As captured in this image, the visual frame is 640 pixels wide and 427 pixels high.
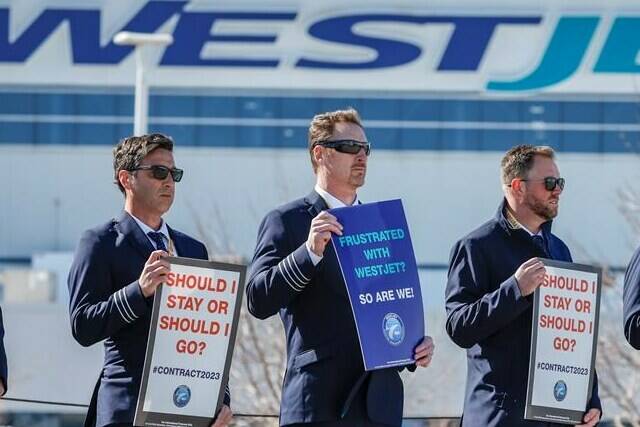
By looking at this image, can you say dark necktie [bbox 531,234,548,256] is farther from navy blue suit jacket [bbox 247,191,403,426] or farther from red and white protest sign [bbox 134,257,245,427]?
red and white protest sign [bbox 134,257,245,427]

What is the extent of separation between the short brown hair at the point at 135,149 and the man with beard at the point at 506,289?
1297 mm

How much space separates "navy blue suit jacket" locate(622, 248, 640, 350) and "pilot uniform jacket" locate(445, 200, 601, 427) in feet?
1.03

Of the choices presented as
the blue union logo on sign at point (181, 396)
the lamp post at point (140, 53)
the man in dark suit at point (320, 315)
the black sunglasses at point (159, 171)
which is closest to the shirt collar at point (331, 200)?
the man in dark suit at point (320, 315)

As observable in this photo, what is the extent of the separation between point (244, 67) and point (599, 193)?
1053 cm

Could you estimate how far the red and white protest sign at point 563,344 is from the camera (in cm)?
698

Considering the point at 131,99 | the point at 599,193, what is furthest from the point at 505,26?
the point at 131,99

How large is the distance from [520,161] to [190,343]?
5.36 feet

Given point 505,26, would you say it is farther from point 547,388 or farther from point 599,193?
point 547,388

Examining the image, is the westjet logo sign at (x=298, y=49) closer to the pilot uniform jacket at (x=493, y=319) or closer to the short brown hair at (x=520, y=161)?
the short brown hair at (x=520, y=161)

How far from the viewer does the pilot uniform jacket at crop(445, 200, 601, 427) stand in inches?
271

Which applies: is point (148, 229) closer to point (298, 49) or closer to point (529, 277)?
point (529, 277)

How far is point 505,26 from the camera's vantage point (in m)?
49.9

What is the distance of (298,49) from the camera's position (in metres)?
49.3

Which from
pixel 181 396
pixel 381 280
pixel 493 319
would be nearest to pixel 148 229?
pixel 181 396
